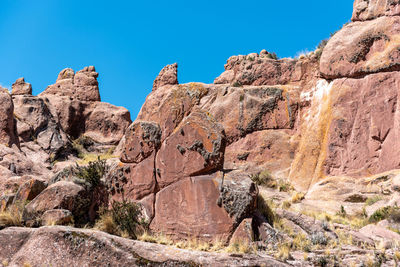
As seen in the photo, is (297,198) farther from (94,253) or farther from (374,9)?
(374,9)

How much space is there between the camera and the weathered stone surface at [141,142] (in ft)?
39.7

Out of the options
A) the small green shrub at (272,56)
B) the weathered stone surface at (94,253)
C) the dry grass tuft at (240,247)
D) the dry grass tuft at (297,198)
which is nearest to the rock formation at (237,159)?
the weathered stone surface at (94,253)

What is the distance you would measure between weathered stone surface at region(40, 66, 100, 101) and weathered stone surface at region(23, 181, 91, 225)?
25671 mm

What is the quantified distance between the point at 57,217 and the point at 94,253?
2494mm

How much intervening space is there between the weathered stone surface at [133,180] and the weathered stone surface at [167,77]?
1766 centimetres

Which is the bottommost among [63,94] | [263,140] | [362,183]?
[362,183]

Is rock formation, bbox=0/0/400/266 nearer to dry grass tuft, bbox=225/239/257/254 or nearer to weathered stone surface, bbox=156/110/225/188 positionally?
weathered stone surface, bbox=156/110/225/188

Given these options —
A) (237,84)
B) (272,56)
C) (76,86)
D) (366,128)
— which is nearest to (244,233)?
(366,128)

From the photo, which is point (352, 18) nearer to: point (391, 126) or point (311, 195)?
point (391, 126)

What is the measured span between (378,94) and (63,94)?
87.0 ft

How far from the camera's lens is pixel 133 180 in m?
11.9

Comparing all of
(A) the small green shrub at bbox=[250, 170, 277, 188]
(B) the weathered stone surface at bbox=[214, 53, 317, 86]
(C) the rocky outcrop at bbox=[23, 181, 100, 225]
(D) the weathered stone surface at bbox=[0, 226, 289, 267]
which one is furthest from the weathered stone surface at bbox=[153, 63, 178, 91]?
(D) the weathered stone surface at bbox=[0, 226, 289, 267]

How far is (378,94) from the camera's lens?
19.4m

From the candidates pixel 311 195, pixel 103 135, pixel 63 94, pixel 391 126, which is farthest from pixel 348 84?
pixel 63 94
